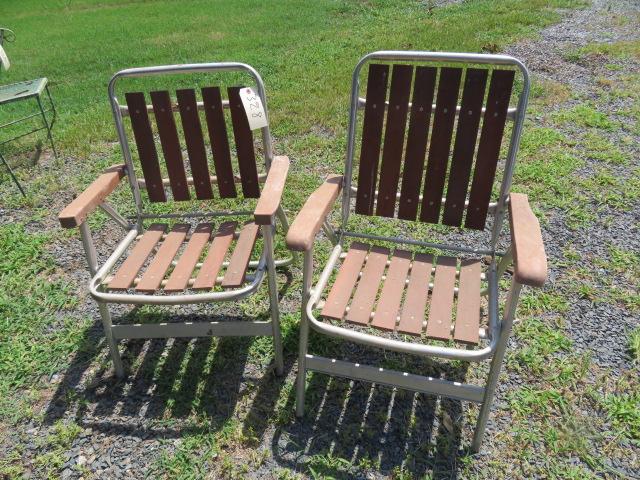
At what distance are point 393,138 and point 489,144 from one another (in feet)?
1.44

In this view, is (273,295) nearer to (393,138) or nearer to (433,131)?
(393,138)

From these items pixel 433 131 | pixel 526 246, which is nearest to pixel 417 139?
pixel 433 131

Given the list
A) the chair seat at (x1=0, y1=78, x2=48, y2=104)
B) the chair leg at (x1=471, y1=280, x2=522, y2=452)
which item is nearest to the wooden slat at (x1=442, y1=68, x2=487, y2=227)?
the chair leg at (x1=471, y1=280, x2=522, y2=452)

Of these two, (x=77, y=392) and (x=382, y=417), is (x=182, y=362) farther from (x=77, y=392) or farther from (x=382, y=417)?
(x=382, y=417)

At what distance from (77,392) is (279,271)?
1.29 metres

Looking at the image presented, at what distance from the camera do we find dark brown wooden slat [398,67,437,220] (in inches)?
87.3

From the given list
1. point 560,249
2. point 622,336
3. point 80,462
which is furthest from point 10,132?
point 622,336

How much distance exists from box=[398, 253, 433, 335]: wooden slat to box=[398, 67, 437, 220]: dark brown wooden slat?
283mm

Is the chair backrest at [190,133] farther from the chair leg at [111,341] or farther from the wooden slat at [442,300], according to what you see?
the wooden slat at [442,300]

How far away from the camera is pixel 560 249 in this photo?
3.28 metres

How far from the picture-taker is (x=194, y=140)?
2.61 m

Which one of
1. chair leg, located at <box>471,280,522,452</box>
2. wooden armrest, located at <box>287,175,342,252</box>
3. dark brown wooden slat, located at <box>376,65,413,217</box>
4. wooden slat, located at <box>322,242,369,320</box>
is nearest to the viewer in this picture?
chair leg, located at <box>471,280,522,452</box>

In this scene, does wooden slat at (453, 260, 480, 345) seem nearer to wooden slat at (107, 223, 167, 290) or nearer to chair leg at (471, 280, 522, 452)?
chair leg at (471, 280, 522, 452)

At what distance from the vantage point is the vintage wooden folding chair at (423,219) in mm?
1902
